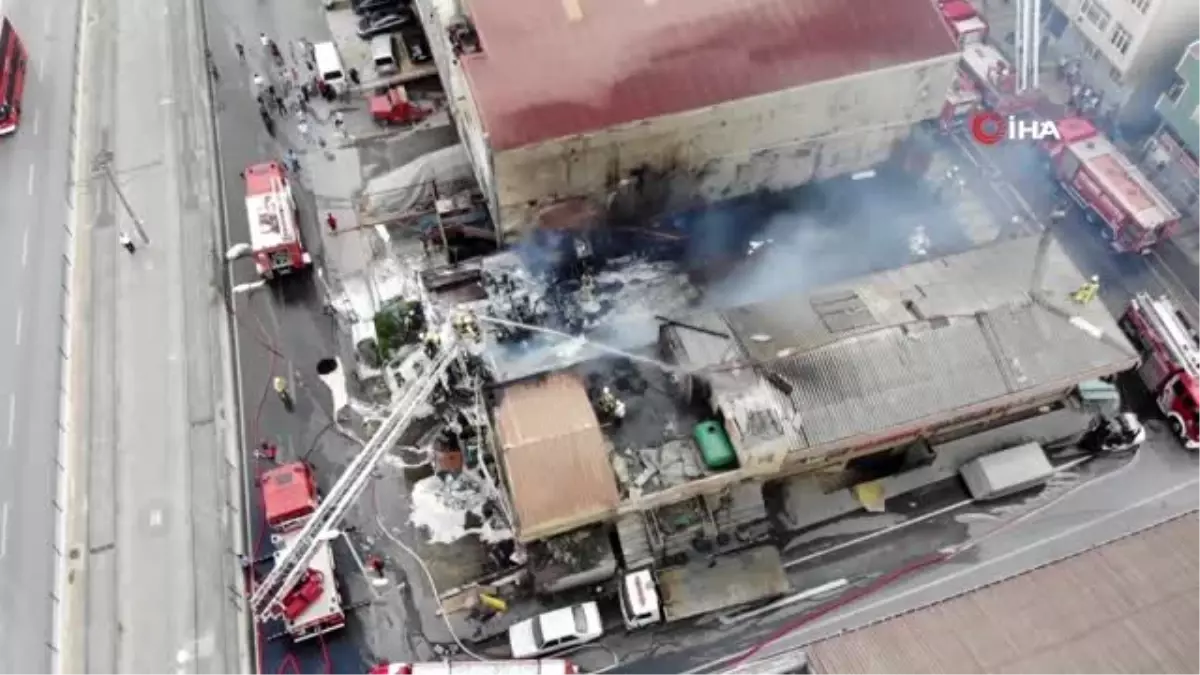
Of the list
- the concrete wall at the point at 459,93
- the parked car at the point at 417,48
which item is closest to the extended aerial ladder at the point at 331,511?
the concrete wall at the point at 459,93

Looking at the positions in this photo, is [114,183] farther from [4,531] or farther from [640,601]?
[640,601]

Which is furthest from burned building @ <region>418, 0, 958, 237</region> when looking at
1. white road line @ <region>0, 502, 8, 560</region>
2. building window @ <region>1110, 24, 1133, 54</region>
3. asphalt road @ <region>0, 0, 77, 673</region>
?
white road line @ <region>0, 502, 8, 560</region>

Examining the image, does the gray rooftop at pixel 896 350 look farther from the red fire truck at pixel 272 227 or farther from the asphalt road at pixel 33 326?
the asphalt road at pixel 33 326

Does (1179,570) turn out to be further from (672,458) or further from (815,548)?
(672,458)

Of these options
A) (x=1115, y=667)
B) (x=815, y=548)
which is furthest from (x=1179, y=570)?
(x=815, y=548)

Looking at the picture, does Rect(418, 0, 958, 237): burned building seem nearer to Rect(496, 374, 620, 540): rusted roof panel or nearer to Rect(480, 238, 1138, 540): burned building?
Rect(480, 238, 1138, 540): burned building

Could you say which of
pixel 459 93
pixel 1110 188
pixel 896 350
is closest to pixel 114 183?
pixel 459 93
